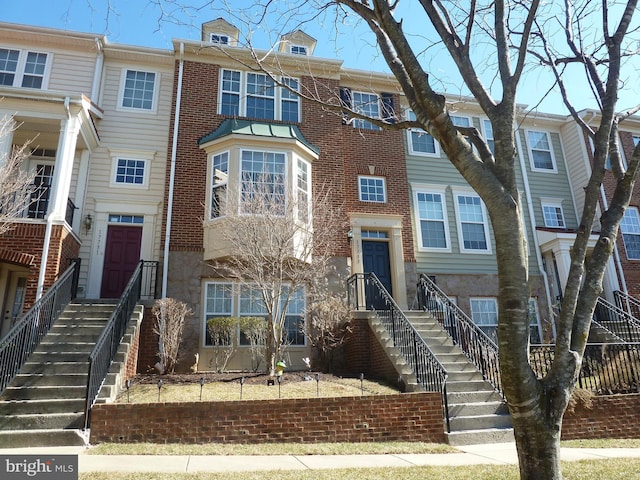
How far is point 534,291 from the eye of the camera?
1469cm

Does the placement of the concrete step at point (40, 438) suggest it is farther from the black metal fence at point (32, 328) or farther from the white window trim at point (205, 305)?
the white window trim at point (205, 305)

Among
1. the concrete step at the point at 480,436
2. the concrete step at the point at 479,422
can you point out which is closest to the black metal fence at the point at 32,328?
the concrete step at the point at 480,436

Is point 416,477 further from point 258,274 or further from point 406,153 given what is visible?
point 406,153

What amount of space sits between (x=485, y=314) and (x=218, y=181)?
9.14 meters

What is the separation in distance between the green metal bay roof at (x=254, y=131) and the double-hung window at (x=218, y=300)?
4.11 metres

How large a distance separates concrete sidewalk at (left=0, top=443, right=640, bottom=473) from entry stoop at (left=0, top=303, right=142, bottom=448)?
24 centimetres

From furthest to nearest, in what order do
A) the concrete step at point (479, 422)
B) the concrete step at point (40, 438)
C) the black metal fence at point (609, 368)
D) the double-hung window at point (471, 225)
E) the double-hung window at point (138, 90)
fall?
the double-hung window at point (471, 225)
the double-hung window at point (138, 90)
the black metal fence at point (609, 368)
the concrete step at point (479, 422)
the concrete step at point (40, 438)

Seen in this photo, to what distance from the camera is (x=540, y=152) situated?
1733 centimetres

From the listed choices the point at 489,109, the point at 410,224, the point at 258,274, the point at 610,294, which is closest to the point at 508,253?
the point at 489,109

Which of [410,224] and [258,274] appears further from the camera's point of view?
[410,224]

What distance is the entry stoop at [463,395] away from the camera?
748cm

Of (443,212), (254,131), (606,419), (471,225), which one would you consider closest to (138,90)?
(254,131)

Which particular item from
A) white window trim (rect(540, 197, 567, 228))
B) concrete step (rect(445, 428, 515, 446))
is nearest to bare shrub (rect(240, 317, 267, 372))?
concrete step (rect(445, 428, 515, 446))

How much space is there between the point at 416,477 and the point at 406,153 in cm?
1208
